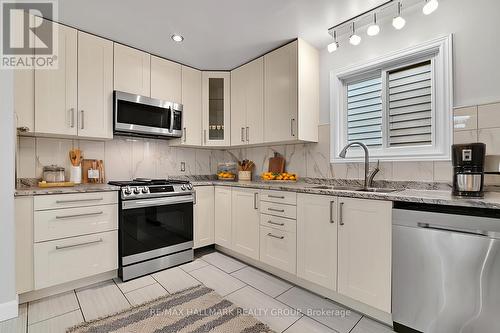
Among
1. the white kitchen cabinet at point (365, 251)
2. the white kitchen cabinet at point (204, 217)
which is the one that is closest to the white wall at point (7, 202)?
the white kitchen cabinet at point (204, 217)

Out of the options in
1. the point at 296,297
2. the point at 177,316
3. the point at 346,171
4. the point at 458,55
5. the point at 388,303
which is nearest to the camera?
the point at 388,303

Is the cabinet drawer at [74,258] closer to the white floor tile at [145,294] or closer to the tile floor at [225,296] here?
the tile floor at [225,296]

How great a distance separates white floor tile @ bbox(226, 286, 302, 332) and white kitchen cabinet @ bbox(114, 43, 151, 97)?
2330mm

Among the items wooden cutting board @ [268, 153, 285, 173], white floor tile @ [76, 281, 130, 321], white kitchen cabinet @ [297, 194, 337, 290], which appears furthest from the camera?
Answer: wooden cutting board @ [268, 153, 285, 173]

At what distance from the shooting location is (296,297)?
1.99m

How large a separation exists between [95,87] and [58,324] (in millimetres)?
2033

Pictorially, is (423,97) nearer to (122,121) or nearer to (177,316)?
(177,316)

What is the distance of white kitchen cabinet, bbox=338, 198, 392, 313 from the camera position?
1587mm

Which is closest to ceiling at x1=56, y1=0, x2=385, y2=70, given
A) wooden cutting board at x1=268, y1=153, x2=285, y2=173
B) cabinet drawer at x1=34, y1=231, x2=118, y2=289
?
wooden cutting board at x1=268, y1=153, x2=285, y2=173

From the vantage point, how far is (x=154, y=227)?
8.00ft

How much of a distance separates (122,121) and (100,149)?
473 millimetres

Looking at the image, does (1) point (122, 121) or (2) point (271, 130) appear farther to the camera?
(2) point (271, 130)

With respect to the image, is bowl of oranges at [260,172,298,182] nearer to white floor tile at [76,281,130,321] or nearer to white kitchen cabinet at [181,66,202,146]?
white kitchen cabinet at [181,66,202,146]

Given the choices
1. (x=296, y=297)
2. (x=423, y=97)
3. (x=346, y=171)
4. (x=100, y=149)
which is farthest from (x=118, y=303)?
(x=423, y=97)
